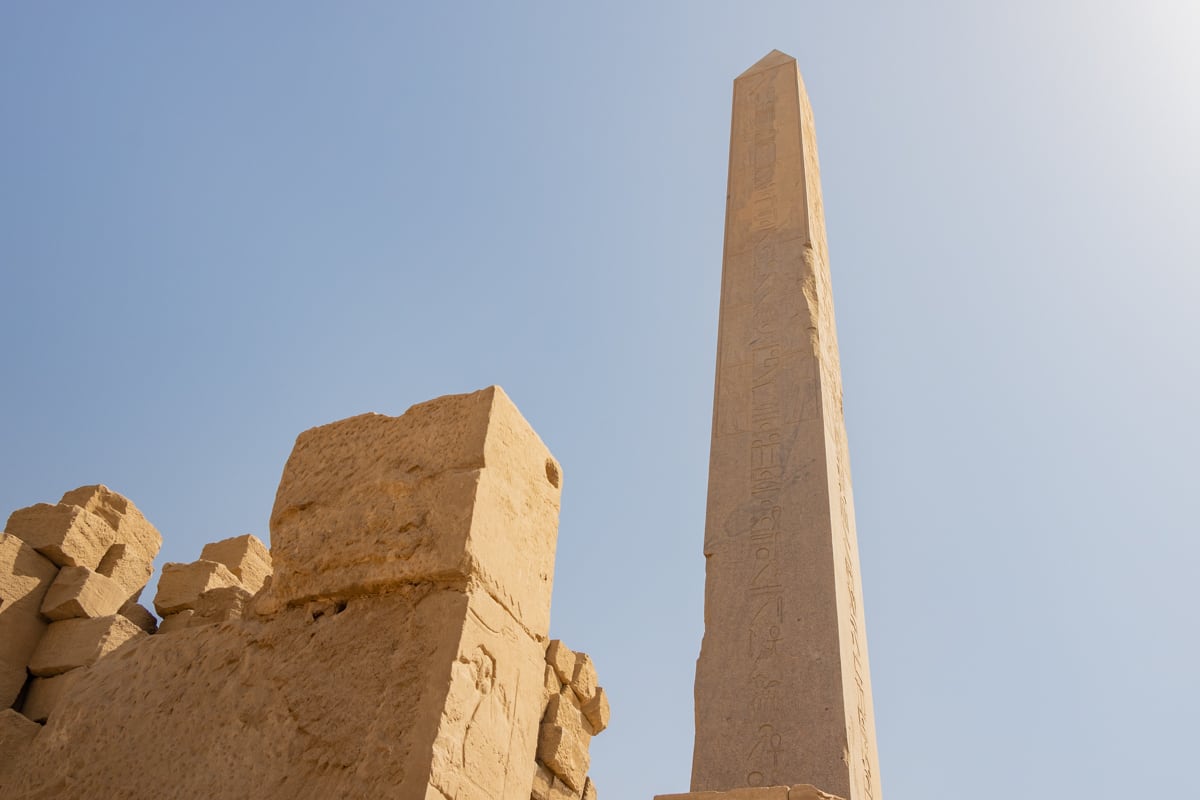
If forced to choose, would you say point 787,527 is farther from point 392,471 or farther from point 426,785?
point 426,785

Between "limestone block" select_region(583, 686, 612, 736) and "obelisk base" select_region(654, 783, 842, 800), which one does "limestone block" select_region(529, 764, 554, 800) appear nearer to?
"limestone block" select_region(583, 686, 612, 736)

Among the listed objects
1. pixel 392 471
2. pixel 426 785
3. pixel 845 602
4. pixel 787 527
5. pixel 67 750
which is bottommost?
pixel 426 785

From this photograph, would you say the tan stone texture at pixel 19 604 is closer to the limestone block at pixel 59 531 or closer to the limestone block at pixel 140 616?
the limestone block at pixel 59 531

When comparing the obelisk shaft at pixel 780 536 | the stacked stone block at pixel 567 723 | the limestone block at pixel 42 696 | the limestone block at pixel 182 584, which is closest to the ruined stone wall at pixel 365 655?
the stacked stone block at pixel 567 723

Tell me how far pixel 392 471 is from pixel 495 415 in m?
0.24

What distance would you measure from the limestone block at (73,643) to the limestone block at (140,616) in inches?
16.0

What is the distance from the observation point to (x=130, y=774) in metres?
2.06

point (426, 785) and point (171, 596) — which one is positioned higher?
point (171, 596)

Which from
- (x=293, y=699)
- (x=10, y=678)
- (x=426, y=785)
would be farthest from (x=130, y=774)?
(x=10, y=678)

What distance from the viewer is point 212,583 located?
4363 millimetres

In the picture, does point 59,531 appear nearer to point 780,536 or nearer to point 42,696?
point 42,696

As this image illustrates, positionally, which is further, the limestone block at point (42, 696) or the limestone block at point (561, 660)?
the limestone block at point (42, 696)

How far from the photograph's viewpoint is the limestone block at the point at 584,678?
3111 mm

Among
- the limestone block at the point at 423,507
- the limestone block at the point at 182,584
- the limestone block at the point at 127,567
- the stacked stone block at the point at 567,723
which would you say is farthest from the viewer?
the limestone block at the point at 127,567
